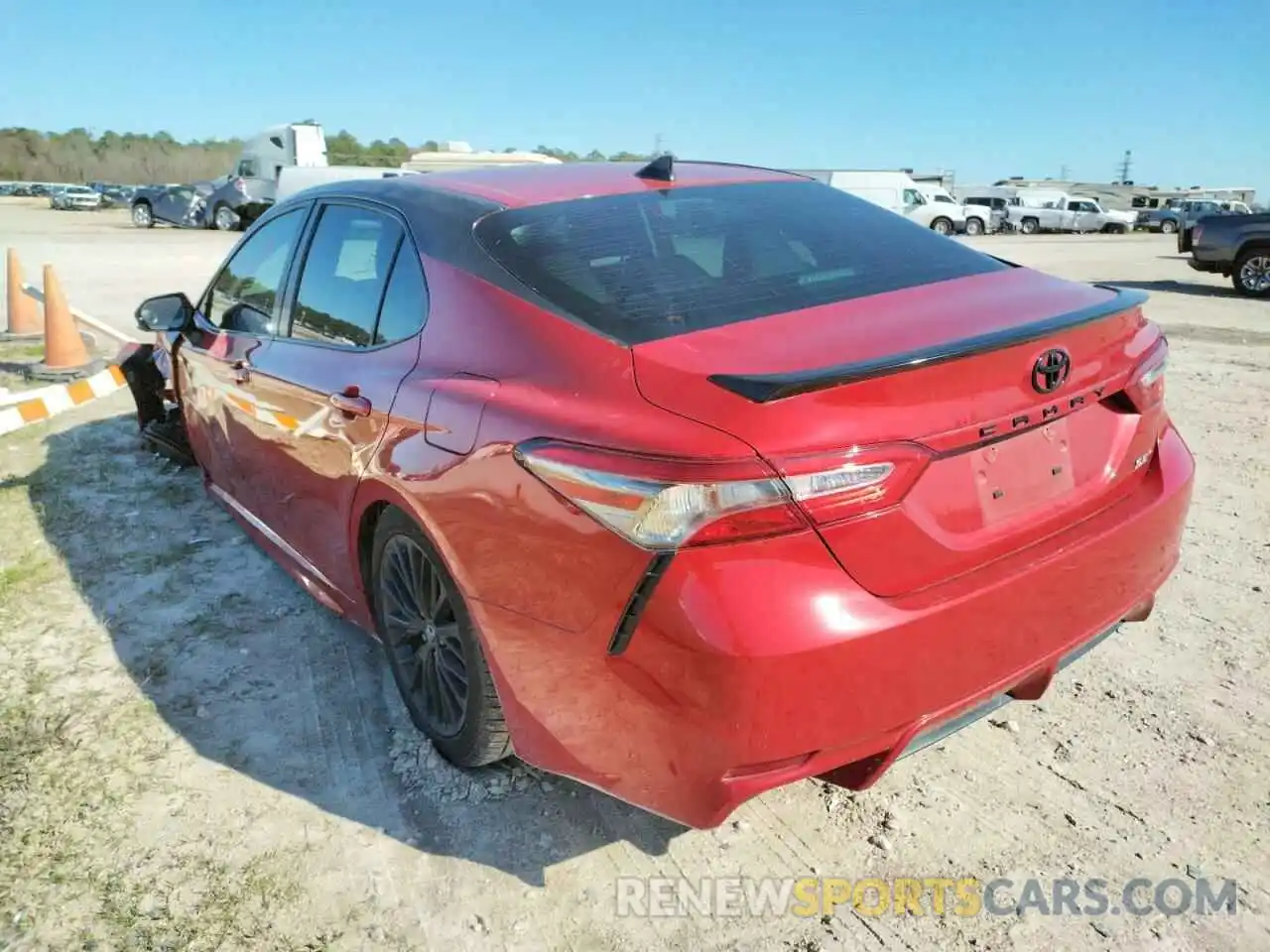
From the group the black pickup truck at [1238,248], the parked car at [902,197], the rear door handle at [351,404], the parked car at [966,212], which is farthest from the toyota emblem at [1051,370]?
the parked car at [966,212]

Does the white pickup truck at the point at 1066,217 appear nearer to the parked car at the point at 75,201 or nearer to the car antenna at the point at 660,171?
the car antenna at the point at 660,171

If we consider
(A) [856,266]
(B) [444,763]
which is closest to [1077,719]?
(A) [856,266]

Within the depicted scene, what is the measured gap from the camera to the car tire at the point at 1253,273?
13745 millimetres

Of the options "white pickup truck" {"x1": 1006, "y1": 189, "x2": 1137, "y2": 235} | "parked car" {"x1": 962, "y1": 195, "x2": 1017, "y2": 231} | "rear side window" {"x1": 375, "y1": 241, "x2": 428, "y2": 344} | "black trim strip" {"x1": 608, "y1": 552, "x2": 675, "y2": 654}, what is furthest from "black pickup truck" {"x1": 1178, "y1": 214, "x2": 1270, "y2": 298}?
"white pickup truck" {"x1": 1006, "y1": 189, "x2": 1137, "y2": 235}

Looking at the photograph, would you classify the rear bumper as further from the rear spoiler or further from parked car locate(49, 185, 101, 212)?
parked car locate(49, 185, 101, 212)

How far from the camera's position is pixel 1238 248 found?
543 inches

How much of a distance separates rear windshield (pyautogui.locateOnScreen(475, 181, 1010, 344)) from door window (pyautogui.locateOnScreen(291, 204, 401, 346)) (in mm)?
489

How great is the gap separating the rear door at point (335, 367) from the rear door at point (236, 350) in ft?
0.50

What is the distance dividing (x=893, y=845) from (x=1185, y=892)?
0.66 metres

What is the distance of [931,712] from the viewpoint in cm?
197

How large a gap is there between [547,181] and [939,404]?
1.55 meters

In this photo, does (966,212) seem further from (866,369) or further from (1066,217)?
(866,369)

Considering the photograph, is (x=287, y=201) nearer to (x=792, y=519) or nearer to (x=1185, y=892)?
(x=792, y=519)

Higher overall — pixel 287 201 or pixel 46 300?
pixel 287 201
